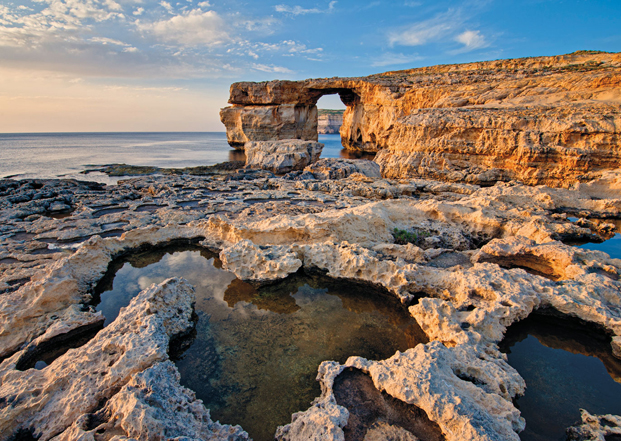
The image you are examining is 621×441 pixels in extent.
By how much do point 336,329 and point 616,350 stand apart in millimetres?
4069

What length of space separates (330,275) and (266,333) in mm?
1859

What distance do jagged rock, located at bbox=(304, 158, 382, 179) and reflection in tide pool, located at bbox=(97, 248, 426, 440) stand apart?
10.8 metres

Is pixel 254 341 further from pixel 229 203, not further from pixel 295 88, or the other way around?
pixel 295 88

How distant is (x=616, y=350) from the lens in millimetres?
3998

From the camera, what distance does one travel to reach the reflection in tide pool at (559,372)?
3137 millimetres

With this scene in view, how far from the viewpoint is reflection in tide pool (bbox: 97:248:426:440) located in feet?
11.2

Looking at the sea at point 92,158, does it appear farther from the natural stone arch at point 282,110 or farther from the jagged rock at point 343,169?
the jagged rock at point 343,169

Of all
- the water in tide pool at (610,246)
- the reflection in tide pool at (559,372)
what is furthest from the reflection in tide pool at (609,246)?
the reflection in tide pool at (559,372)

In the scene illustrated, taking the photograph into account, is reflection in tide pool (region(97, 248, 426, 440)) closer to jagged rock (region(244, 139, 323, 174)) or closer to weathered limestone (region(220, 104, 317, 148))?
jagged rock (region(244, 139, 323, 174))

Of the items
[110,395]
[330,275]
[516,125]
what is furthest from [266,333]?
[516,125]

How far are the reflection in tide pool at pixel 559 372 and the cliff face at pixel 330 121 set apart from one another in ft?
342

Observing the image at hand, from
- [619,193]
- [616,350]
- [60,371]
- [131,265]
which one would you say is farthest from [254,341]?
[619,193]

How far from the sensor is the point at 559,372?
3.80 m

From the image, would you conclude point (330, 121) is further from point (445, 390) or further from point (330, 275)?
point (445, 390)
